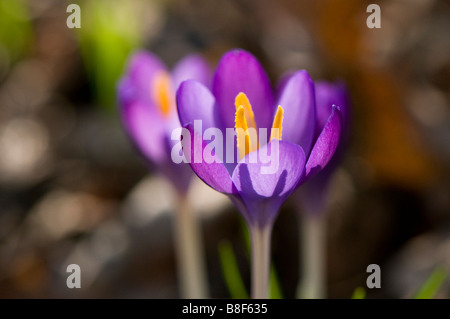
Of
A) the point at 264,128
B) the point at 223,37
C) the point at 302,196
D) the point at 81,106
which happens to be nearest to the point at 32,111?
the point at 81,106

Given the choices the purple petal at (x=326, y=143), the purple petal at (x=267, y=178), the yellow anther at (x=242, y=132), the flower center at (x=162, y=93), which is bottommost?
the purple petal at (x=267, y=178)

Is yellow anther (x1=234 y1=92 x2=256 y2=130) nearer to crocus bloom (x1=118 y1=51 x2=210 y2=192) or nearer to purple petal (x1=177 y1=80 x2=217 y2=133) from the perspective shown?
purple petal (x1=177 y1=80 x2=217 y2=133)

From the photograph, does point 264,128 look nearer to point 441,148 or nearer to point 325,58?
point 441,148

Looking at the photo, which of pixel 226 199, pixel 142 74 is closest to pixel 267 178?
pixel 142 74

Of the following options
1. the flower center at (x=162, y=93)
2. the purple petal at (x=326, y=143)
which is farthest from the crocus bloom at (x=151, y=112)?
the purple petal at (x=326, y=143)

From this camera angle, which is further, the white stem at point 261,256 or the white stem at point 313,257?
the white stem at point 313,257

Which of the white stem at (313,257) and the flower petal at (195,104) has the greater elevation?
the flower petal at (195,104)

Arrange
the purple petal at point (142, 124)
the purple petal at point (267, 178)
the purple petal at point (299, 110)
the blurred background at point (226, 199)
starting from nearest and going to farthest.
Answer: the purple petal at point (267, 178)
the purple petal at point (299, 110)
the purple petal at point (142, 124)
the blurred background at point (226, 199)

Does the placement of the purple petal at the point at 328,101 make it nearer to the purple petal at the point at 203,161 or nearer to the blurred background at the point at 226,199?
the purple petal at the point at 203,161

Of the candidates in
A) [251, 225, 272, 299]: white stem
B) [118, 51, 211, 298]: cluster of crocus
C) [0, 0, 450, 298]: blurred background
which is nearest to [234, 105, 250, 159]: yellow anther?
[251, 225, 272, 299]: white stem
